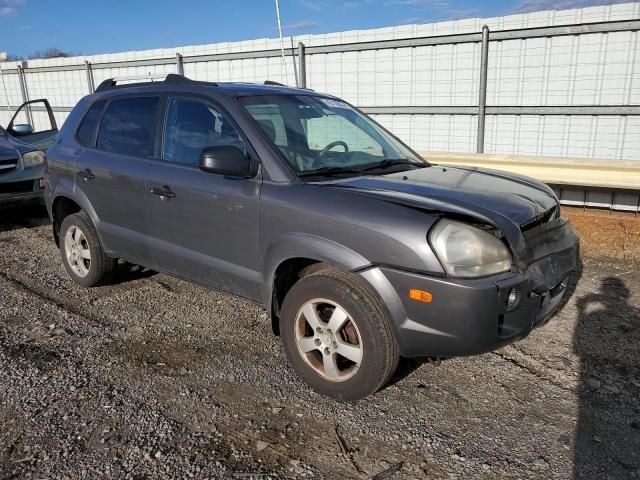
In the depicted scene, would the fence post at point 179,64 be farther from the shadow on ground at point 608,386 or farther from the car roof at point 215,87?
the shadow on ground at point 608,386

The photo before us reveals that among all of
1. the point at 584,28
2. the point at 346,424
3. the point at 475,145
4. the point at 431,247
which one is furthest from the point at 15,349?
the point at 584,28

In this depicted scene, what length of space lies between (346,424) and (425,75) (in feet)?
21.1

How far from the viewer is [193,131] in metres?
3.80

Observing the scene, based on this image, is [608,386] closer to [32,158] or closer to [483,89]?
[483,89]

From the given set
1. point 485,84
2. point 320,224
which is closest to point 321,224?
point 320,224

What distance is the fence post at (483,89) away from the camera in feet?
23.8

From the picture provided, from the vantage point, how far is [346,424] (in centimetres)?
288

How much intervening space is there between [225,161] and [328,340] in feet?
4.00

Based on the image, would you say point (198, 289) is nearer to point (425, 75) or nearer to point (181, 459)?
point (181, 459)

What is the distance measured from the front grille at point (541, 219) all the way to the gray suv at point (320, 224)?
12mm

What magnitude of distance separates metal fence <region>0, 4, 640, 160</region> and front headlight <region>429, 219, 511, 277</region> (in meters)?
5.29

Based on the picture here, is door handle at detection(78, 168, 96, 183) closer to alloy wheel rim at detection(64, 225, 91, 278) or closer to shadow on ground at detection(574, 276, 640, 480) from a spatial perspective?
alloy wheel rim at detection(64, 225, 91, 278)

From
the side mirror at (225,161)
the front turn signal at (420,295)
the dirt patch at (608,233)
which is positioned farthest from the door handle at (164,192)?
the dirt patch at (608,233)

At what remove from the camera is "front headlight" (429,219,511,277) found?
2604mm
